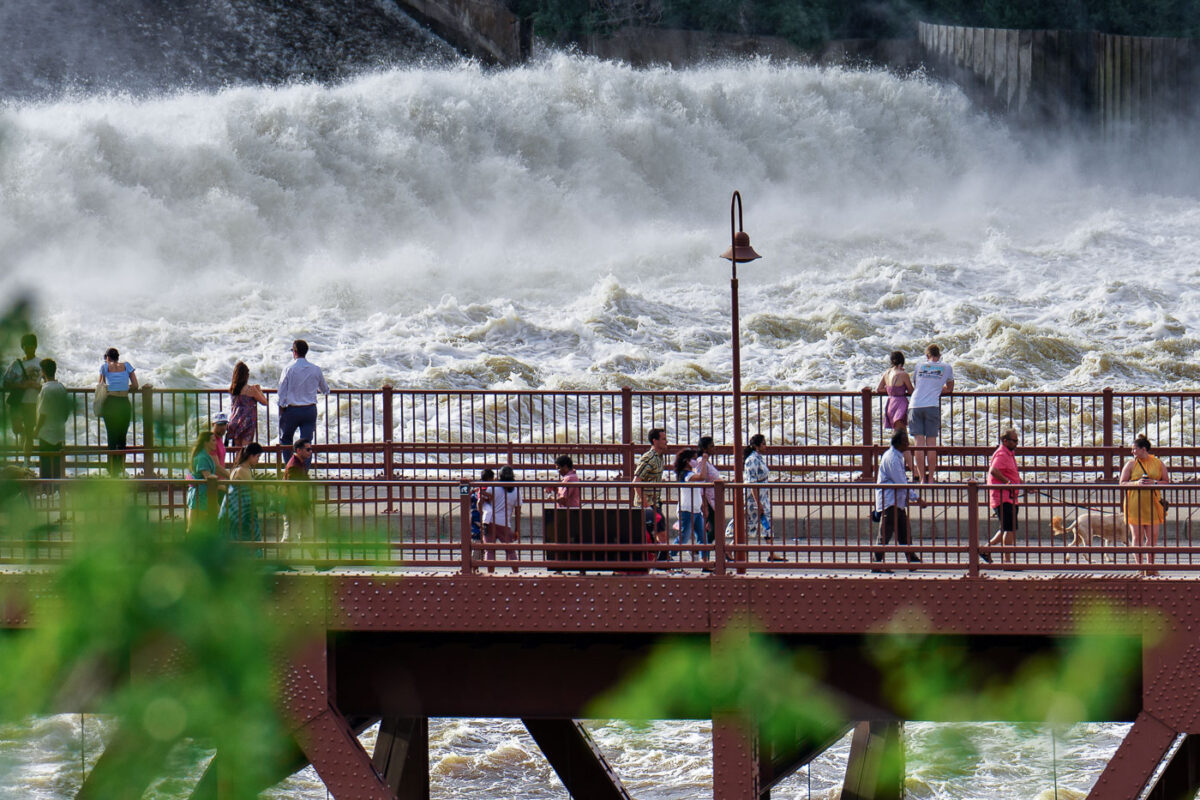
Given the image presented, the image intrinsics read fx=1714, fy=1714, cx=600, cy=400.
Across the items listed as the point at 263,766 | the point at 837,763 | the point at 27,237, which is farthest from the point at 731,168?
the point at 263,766

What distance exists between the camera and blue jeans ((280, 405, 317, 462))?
1662cm

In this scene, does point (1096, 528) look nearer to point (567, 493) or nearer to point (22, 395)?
point (567, 493)

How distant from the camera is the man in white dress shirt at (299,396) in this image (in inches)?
651

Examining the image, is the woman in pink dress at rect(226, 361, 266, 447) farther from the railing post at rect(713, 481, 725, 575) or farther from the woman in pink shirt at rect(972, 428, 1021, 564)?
the woman in pink shirt at rect(972, 428, 1021, 564)

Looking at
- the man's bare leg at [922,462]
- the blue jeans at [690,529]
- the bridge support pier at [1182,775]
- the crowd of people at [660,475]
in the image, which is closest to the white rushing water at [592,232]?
the crowd of people at [660,475]

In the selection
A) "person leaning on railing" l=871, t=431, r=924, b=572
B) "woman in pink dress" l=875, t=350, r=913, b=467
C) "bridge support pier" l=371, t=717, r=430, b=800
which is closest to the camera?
"person leaning on railing" l=871, t=431, r=924, b=572

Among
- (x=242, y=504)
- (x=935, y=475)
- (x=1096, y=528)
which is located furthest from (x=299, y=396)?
(x=1096, y=528)

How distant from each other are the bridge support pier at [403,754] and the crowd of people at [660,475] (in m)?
2.69

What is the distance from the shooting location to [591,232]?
46500mm

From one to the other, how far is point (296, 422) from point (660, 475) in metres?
4.17

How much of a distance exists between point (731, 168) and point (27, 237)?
20867 mm

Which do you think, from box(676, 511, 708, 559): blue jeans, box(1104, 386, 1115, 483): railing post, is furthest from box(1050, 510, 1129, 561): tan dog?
box(1104, 386, 1115, 483): railing post

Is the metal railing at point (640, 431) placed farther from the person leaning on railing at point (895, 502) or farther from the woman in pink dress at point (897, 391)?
the person leaning on railing at point (895, 502)

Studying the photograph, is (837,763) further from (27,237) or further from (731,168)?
(731,168)
